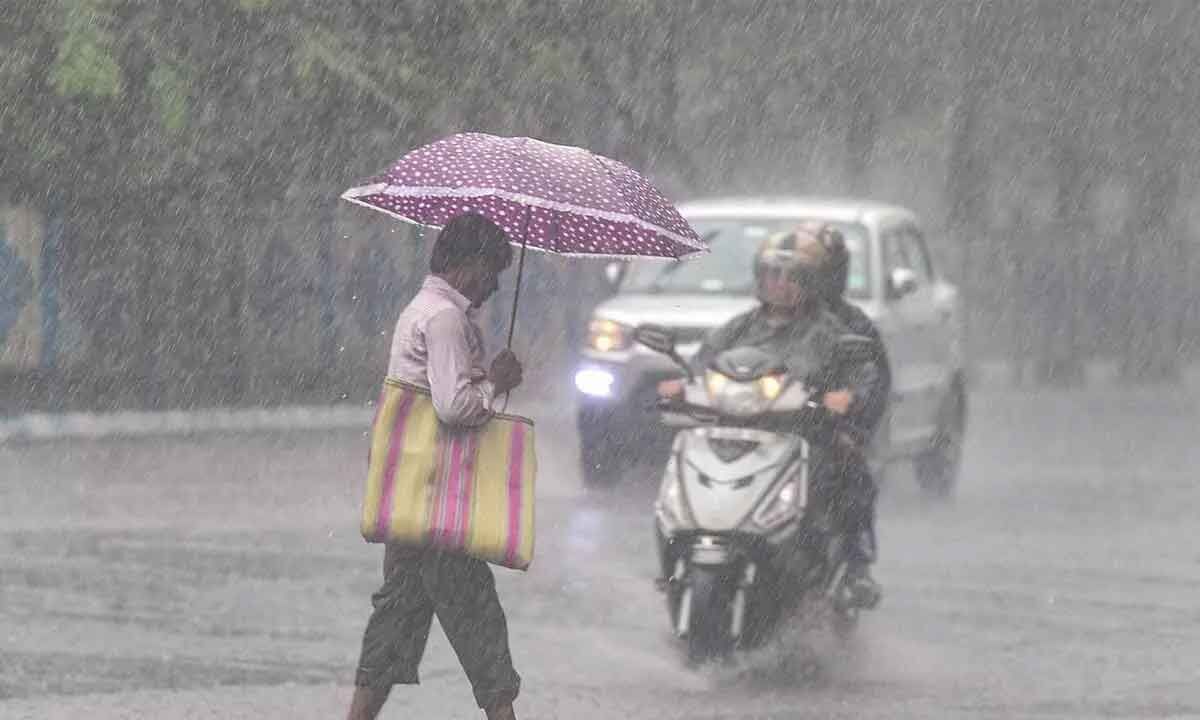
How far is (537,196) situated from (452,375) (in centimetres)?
53

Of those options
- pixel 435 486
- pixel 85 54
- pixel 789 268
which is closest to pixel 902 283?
pixel 789 268

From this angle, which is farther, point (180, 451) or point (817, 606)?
point (180, 451)

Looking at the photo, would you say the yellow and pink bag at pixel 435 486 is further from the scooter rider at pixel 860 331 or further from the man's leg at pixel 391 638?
the scooter rider at pixel 860 331

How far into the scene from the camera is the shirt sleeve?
278 inches

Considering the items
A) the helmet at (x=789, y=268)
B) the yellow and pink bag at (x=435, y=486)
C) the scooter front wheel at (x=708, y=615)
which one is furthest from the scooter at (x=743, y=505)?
the yellow and pink bag at (x=435, y=486)

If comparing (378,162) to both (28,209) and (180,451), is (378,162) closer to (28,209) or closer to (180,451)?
(28,209)

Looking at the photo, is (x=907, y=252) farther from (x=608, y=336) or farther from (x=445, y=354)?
(x=445, y=354)

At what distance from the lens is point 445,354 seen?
710 cm

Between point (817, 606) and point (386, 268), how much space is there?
20.3m

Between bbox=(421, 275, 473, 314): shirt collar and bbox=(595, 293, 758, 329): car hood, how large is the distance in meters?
9.24

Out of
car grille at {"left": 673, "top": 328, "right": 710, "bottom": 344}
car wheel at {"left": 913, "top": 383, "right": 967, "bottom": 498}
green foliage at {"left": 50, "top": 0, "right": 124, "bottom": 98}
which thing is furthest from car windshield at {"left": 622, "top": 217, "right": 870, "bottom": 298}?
green foliage at {"left": 50, "top": 0, "right": 124, "bottom": 98}

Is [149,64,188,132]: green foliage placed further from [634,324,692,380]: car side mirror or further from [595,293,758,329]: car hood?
[634,324,692,380]: car side mirror

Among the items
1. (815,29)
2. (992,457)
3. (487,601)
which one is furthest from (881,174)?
(487,601)

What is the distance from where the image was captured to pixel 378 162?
27.1 meters
